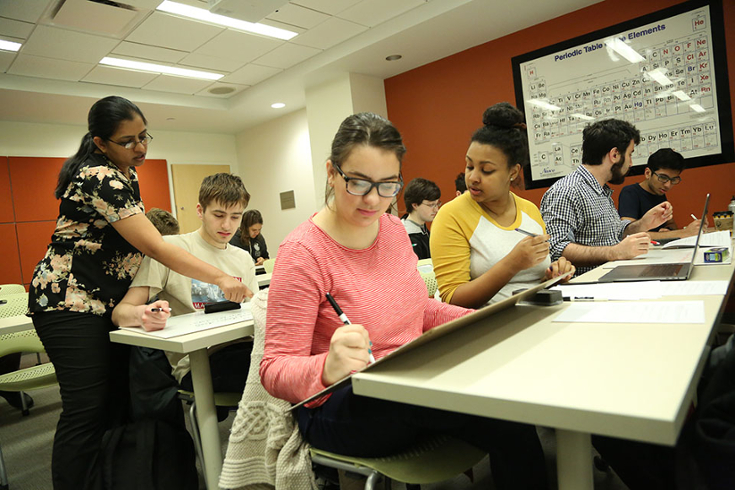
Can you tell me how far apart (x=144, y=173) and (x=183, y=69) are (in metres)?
2.38

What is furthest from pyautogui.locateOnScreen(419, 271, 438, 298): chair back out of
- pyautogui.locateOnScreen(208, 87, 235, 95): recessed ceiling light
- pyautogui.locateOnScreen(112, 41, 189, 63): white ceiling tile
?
pyautogui.locateOnScreen(208, 87, 235, 95): recessed ceiling light

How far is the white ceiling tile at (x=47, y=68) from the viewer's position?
14.7 feet

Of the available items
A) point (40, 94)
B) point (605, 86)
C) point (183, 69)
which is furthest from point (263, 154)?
point (605, 86)

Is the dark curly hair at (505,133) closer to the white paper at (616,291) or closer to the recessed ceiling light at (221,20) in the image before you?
the white paper at (616,291)

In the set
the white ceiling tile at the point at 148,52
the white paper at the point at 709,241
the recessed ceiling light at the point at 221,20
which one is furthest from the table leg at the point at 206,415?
the white ceiling tile at the point at 148,52

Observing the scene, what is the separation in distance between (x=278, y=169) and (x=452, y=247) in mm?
6089

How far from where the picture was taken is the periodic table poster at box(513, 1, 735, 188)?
364 cm

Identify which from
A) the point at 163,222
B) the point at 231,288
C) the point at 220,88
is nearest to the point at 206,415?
the point at 231,288

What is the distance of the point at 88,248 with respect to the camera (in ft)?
5.29

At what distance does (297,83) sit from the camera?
557 centimetres

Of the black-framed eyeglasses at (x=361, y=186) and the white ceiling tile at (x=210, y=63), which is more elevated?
the white ceiling tile at (x=210, y=63)

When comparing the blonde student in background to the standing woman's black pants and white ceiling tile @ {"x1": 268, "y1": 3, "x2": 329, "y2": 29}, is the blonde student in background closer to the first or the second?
the standing woman's black pants

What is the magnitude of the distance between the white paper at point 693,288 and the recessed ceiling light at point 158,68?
5095mm

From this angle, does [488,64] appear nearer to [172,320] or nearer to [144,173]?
[172,320]
